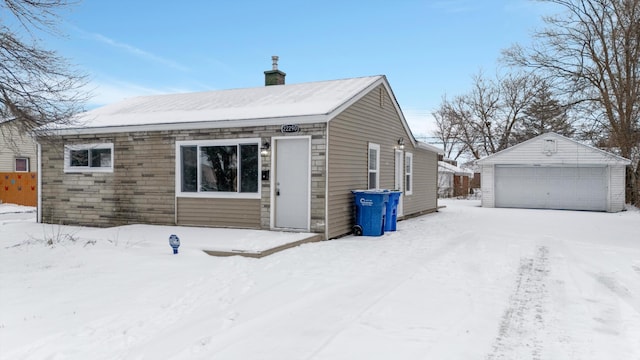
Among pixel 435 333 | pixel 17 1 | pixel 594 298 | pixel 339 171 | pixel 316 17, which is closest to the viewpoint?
pixel 435 333

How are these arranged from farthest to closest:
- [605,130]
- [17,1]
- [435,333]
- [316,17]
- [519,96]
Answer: [519,96] → [605,130] → [316,17] → [17,1] → [435,333]

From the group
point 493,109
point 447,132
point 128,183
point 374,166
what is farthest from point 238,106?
point 447,132

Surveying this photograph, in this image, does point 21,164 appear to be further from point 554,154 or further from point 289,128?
point 554,154

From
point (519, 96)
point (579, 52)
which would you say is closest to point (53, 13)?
point (579, 52)

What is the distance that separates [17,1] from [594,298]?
30.3 feet

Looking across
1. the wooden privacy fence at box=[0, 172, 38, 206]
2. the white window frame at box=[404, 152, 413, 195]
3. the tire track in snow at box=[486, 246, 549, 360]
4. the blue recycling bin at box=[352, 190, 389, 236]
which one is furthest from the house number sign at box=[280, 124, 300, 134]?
the wooden privacy fence at box=[0, 172, 38, 206]

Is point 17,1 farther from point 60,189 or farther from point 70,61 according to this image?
point 60,189

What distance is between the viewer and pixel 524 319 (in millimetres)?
4324

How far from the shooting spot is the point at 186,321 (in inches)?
163

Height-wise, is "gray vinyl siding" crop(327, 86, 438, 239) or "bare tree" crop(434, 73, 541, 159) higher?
"bare tree" crop(434, 73, 541, 159)

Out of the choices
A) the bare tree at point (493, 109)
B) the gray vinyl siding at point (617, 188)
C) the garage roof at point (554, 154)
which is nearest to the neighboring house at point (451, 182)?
the bare tree at point (493, 109)

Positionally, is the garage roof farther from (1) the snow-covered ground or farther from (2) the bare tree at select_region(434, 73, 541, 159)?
(1) the snow-covered ground

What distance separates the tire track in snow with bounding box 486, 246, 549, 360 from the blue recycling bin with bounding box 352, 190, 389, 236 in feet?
11.7

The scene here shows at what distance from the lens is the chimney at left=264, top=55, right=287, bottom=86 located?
13.9m
